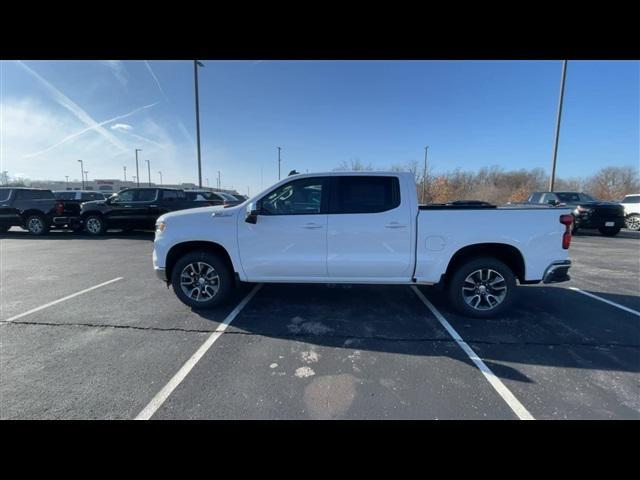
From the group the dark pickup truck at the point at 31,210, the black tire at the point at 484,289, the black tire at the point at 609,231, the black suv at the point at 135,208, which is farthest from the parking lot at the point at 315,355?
the black tire at the point at 609,231

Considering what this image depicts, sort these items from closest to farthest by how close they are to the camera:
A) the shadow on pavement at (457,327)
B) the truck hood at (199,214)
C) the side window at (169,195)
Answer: the shadow on pavement at (457,327)
the truck hood at (199,214)
the side window at (169,195)

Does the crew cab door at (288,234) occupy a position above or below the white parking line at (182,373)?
above

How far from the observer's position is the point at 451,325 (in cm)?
360

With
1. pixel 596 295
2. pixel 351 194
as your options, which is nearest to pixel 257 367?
pixel 351 194

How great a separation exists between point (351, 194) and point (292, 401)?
2.62 metres

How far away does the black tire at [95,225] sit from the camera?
11.7 meters

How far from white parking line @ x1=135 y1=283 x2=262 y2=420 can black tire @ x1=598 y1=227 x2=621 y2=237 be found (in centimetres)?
1633

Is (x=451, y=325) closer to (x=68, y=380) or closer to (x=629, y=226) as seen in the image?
(x=68, y=380)

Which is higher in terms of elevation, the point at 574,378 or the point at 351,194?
the point at 351,194

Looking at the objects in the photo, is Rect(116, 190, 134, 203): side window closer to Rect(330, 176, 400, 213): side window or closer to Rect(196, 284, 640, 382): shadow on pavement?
Rect(196, 284, 640, 382): shadow on pavement

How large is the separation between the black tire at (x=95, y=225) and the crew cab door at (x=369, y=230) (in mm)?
12432

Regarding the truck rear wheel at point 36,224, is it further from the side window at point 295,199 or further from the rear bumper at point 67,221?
the side window at point 295,199

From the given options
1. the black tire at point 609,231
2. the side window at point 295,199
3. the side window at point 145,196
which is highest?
the side window at point 145,196

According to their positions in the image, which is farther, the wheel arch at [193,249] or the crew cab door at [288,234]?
the wheel arch at [193,249]
